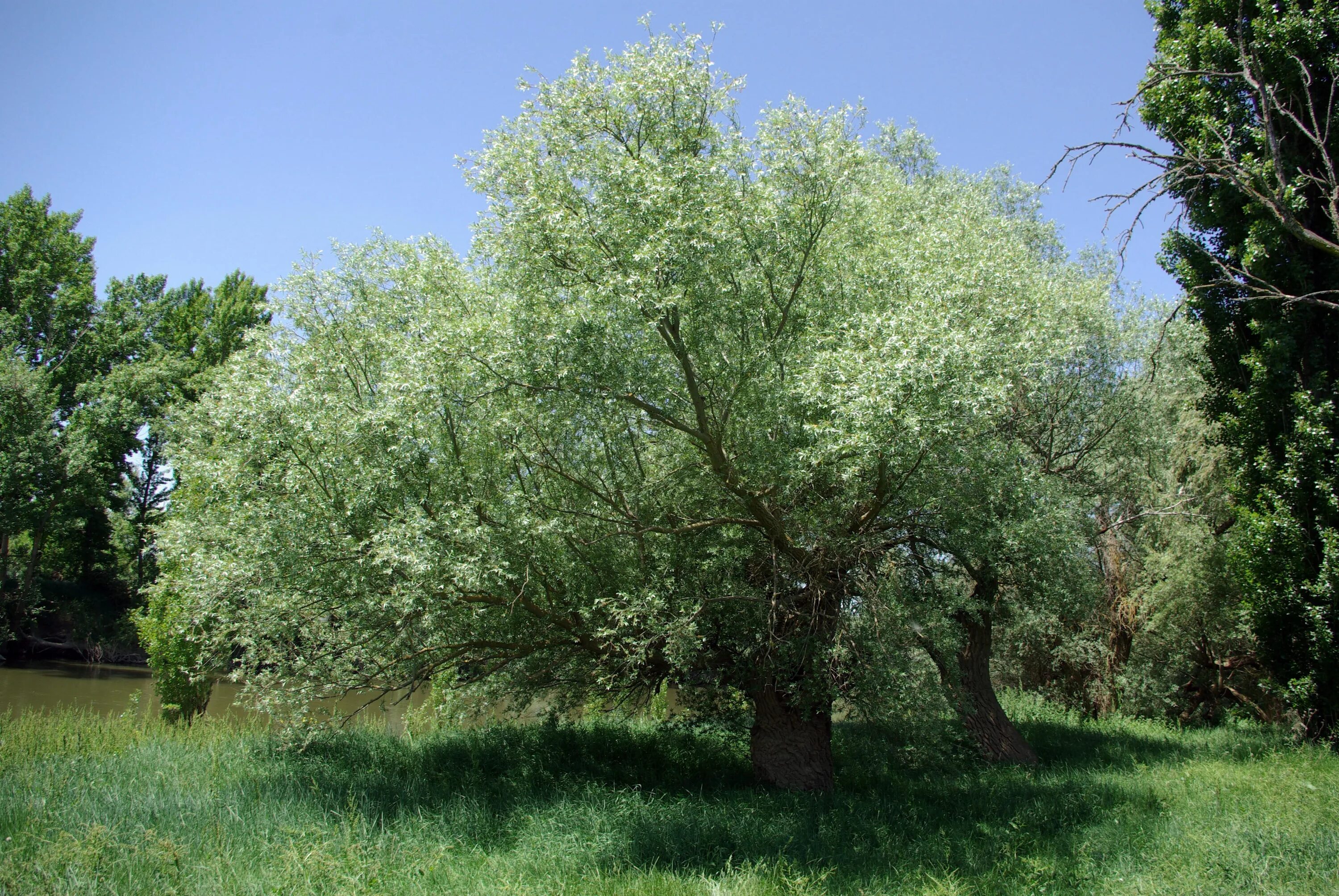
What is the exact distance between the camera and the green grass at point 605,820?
19.8 ft

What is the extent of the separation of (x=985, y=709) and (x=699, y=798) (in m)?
6.66

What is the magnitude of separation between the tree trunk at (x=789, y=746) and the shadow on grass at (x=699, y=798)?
389 millimetres

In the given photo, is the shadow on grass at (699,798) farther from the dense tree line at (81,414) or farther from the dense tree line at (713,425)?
the dense tree line at (81,414)

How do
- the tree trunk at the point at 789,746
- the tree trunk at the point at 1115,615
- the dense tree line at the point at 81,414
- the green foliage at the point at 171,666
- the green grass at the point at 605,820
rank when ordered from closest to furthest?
1. the green grass at the point at 605,820
2. the tree trunk at the point at 789,746
3. the green foliage at the point at 171,666
4. the tree trunk at the point at 1115,615
5. the dense tree line at the point at 81,414

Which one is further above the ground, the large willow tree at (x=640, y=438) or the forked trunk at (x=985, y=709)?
the large willow tree at (x=640, y=438)

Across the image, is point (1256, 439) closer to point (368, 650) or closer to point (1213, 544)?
point (1213, 544)

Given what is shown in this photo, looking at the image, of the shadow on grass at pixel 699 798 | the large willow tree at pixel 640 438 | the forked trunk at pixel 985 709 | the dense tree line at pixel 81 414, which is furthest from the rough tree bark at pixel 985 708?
the dense tree line at pixel 81 414

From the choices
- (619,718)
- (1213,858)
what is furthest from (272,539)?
(1213,858)

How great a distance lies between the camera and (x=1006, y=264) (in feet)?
37.3

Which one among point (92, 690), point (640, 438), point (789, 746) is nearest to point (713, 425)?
point (640, 438)

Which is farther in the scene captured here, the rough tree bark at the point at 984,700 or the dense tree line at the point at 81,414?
the dense tree line at the point at 81,414

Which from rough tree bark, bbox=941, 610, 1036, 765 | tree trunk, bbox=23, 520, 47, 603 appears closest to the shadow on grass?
rough tree bark, bbox=941, 610, 1036, 765

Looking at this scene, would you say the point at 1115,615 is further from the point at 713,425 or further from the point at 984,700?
the point at 713,425

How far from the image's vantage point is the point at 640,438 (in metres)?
10.0
